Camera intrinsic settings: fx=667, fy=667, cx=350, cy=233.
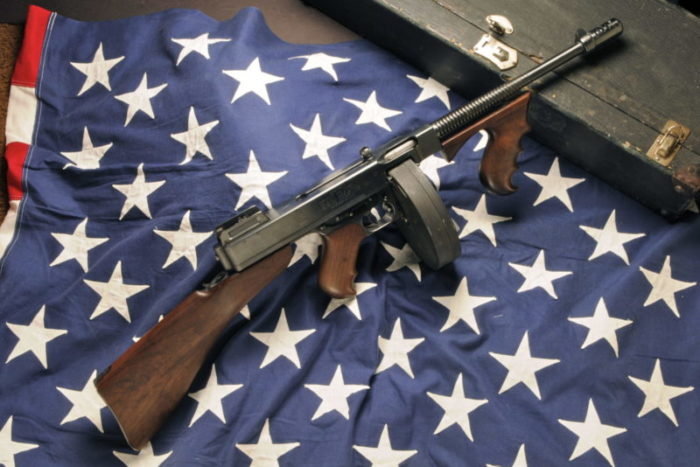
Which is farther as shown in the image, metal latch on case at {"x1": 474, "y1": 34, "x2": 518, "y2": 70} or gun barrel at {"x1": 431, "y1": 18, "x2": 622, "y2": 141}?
metal latch on case at {"x1": 474, "y1": 34, "x2": 518, "y2": 70}

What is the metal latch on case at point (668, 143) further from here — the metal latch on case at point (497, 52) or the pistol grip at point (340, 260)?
the pistol grip at point (340, 260)

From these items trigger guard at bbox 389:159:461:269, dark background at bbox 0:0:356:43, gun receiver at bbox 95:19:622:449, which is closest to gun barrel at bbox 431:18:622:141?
gun receiver at bbox 95:19:622:449

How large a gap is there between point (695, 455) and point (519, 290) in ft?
1.62

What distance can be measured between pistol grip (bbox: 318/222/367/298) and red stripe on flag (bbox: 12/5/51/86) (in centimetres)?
101

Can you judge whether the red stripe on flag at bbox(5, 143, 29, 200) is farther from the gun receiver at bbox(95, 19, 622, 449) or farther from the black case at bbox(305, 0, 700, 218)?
the black case at bbox(305, 0, 700, 218)

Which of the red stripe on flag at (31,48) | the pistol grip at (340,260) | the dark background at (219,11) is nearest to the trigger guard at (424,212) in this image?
the pistol grip at (340,260)

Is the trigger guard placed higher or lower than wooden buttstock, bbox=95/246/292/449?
higher

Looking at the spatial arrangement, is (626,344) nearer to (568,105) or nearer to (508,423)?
(508,423)

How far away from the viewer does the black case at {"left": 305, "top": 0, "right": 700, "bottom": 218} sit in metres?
1.54

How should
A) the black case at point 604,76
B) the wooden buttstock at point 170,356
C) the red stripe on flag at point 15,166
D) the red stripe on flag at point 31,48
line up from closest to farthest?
the wooden buttstock at point 170,356
the black case at point 604,76
the red stripe on flag at point 15,166
the red stripe on flag at point 31,48

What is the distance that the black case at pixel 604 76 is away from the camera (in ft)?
5.05

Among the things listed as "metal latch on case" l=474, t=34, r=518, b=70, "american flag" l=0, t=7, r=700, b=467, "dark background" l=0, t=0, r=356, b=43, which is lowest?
"american flag" l=0, t=7, r=700, b=467

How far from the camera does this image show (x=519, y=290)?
1.57 m

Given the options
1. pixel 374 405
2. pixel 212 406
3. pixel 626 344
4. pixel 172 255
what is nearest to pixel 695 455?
pixel 626 344
